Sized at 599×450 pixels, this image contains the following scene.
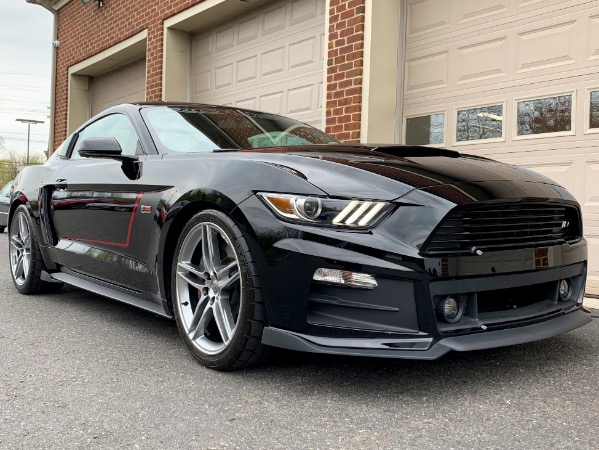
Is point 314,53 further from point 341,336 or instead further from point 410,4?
point 341,336

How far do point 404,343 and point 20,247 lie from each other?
152 inches

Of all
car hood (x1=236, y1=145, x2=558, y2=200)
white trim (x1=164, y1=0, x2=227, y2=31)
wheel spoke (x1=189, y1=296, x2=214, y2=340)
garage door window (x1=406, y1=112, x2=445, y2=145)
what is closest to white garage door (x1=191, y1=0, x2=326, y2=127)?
white trim (x1=164, y1=0, x2=227, y2=31)

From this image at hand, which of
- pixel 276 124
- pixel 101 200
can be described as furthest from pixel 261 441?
pixel 276 124

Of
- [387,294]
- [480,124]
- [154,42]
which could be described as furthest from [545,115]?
[154,42]

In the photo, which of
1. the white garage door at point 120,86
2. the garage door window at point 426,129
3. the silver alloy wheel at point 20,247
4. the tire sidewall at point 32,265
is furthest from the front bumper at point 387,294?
the white garage door at point 120,86

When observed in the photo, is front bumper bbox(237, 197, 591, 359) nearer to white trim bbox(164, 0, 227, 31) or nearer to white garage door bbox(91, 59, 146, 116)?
white trim bbox(164, 0, 227, 31)

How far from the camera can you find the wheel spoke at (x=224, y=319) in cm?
285

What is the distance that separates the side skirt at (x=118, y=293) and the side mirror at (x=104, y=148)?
759 millimetres

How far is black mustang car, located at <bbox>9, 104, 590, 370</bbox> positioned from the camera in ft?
7.93

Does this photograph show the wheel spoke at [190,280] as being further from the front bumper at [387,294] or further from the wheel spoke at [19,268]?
the wheel spoke at [19,268]

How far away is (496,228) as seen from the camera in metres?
2.61

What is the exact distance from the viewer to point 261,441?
2098mm

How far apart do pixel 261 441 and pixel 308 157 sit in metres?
1.25

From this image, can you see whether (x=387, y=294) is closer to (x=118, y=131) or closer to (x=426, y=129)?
(x=118, y=131)
